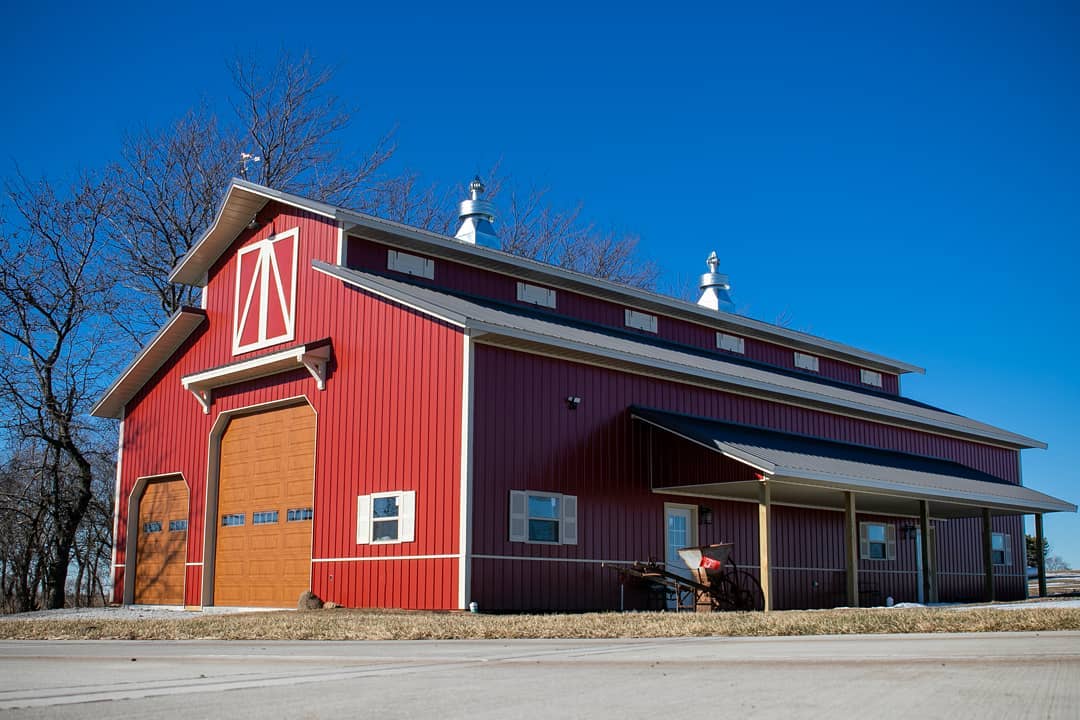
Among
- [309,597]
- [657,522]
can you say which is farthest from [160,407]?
[657,522]

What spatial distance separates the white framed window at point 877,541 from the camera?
27.5m

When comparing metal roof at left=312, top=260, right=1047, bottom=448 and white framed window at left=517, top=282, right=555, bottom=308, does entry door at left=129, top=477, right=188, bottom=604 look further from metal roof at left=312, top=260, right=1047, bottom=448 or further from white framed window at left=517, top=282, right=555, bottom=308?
white framed window at left=517, top=282, right=555, bottom=308

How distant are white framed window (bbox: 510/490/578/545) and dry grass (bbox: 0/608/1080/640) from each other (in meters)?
3.79

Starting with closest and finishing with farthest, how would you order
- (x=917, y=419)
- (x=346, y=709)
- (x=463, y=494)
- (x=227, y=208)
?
(x=346, y=709) → (x=463, y=494) → (x=227, y=208) → (x=917, y=419)

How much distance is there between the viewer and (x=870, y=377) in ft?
112

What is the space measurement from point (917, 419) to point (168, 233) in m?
24.0

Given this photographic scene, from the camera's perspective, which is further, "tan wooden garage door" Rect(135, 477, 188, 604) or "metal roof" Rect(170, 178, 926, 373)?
Result: "tan wooden garage door" Rect(135, 477, 188, 604)

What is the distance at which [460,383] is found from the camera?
1873 centimetres

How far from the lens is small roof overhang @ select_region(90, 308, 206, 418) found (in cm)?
2497

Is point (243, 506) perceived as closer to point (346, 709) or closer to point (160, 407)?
point (160, 407)

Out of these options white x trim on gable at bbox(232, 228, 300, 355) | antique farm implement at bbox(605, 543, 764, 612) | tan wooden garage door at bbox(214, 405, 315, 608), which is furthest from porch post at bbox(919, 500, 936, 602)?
white x trim on gable at bbox(232, 228, 300, 355)

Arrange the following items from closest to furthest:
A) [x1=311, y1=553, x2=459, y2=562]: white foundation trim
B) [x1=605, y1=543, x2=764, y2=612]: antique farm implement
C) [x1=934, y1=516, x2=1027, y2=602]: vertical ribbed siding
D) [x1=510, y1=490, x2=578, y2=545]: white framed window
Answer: [x1=311, y1=553, x2=459, y2=562]: white foundation trim, [x1=510, y1=490, x2=578, y2=545]: white framed window, [x1=605, y1=543, x2=764, y2=612]: antique farm implement, [x1=934, y1=516, x2=1027, y2=602]: vertical ribbed siding

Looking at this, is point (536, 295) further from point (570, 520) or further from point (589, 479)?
point (570, 520)

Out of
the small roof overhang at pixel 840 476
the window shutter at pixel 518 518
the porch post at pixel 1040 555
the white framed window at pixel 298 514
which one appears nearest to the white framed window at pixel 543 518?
the window shutter at pixel 518 518
